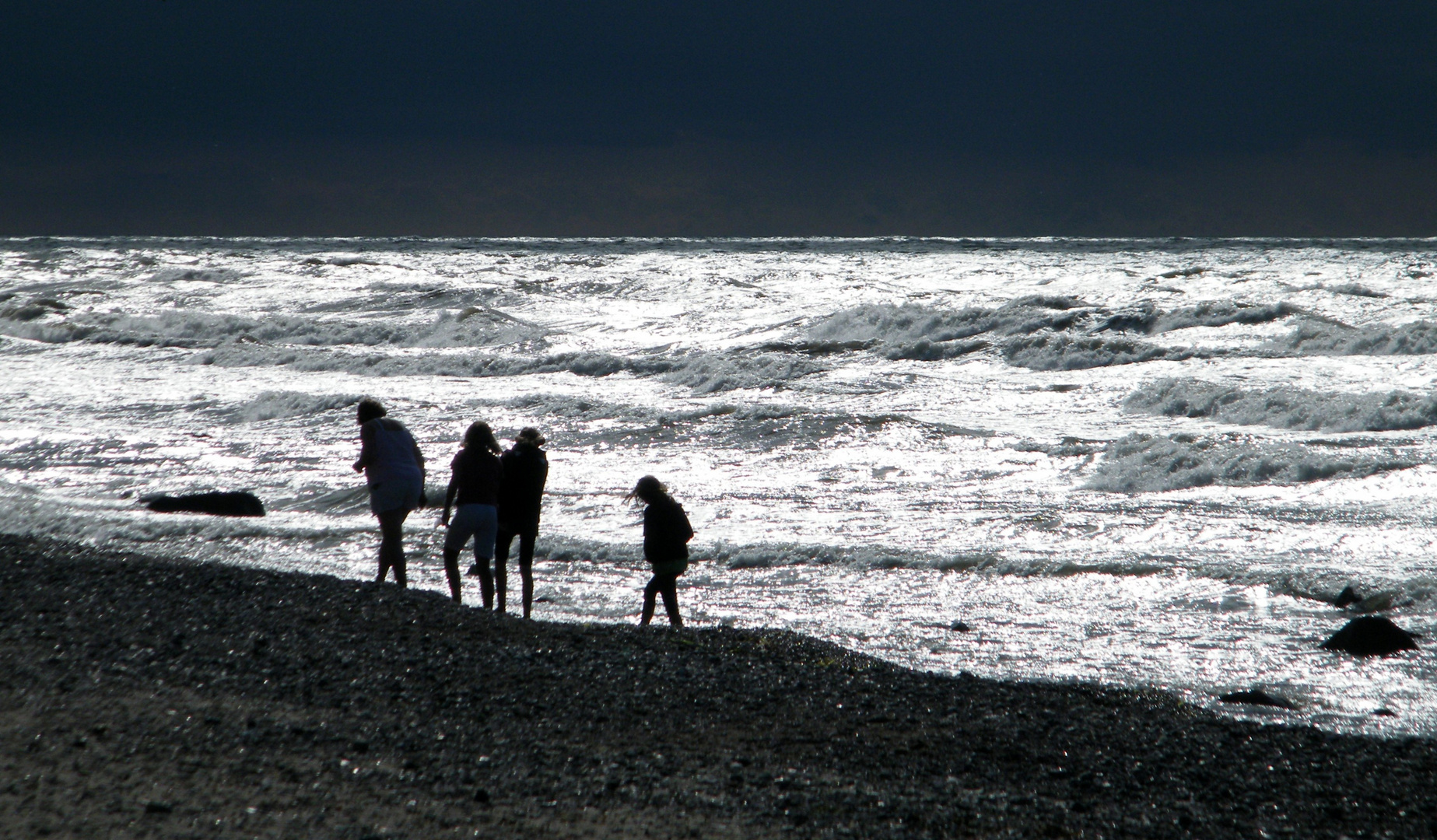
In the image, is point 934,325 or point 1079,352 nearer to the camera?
point 1079,352

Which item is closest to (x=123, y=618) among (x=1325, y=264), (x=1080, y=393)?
(x=1080, y=393)

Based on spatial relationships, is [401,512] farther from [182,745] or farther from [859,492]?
[859,492]

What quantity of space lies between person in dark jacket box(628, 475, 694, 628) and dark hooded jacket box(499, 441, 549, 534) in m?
0.73

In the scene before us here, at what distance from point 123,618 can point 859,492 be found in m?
10.2

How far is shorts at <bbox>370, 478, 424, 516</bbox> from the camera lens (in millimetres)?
8133

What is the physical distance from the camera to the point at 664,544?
825 centimetres

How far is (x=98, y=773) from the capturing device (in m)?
3.94

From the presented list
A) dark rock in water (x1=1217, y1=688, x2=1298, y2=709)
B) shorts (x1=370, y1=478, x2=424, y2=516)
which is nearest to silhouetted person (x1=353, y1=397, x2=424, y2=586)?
shorts (x1=370, y1=478, x2=424, y2=516)

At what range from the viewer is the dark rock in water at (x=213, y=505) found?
12.9 m

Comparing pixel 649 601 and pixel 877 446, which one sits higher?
pixel 649 601

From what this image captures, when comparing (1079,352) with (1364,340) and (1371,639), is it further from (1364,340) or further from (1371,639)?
(1371,639)

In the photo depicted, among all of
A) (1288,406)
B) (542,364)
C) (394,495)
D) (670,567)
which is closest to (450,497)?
(394,495)

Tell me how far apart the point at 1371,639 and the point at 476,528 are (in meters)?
5.95

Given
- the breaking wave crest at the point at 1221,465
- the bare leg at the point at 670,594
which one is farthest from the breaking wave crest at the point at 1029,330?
the bare leg at the point at 670,594
